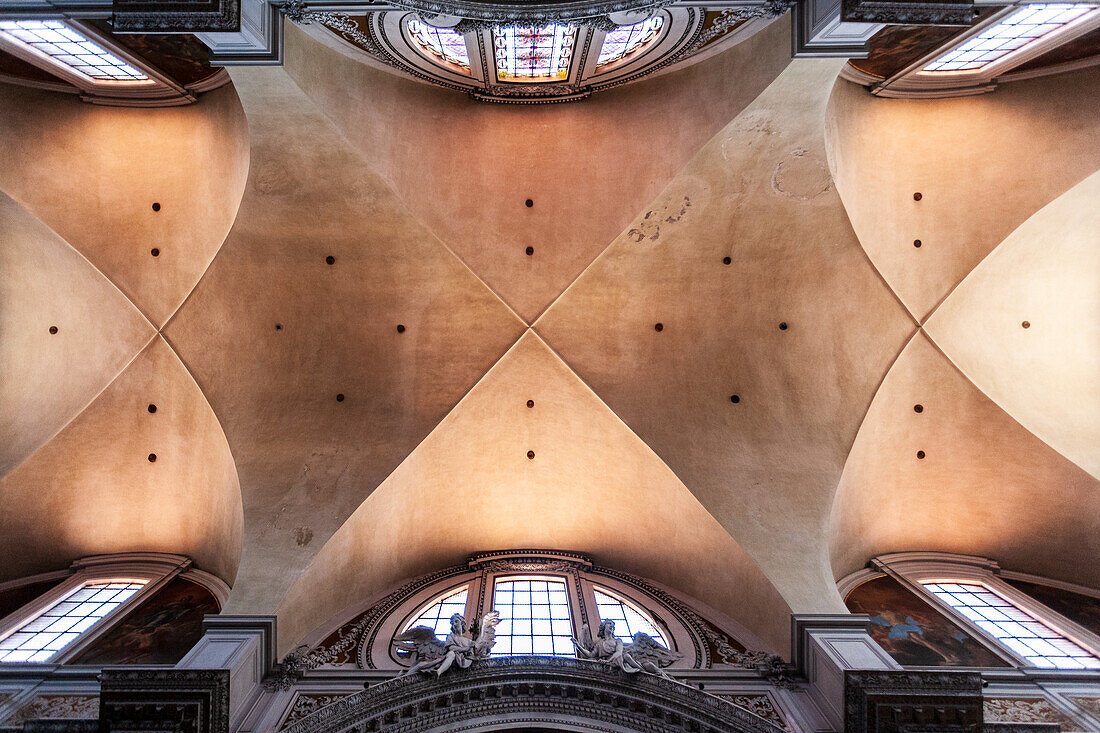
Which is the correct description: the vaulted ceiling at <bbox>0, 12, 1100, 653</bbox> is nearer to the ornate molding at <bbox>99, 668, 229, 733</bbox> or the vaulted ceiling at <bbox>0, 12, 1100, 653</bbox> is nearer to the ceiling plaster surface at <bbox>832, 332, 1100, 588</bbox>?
the ceiling plaster surface at <bbox>832, 332, 1100, 588</bbox>

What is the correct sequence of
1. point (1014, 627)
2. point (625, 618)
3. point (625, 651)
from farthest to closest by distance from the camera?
point (625, 618)
point (1014, 627)
point (625, 651)

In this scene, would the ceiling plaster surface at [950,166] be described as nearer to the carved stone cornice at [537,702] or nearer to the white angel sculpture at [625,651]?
the white angel sculpture at [625,651]

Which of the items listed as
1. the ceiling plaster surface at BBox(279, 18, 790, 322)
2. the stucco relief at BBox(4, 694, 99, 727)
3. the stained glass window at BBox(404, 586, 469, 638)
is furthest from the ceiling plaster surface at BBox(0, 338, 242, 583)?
the ceiling plaster surface at BBox(279, 18, 790, 322)

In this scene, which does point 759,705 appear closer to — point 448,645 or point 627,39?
point 448,645

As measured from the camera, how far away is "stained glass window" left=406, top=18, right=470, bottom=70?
9.59m

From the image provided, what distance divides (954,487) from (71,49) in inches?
597

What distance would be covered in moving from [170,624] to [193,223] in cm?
621

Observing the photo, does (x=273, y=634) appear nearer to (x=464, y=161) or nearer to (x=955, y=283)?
(x=464, y=161)

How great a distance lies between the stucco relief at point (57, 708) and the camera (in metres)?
7.66

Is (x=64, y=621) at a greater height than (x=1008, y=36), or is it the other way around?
(x=1008, y=36)

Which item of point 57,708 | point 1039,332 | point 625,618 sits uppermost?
point 1039,332

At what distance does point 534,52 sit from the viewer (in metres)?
10.2

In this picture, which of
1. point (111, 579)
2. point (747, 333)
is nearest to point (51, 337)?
point (111, 579)

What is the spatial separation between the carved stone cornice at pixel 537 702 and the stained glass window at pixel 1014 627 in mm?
4224
